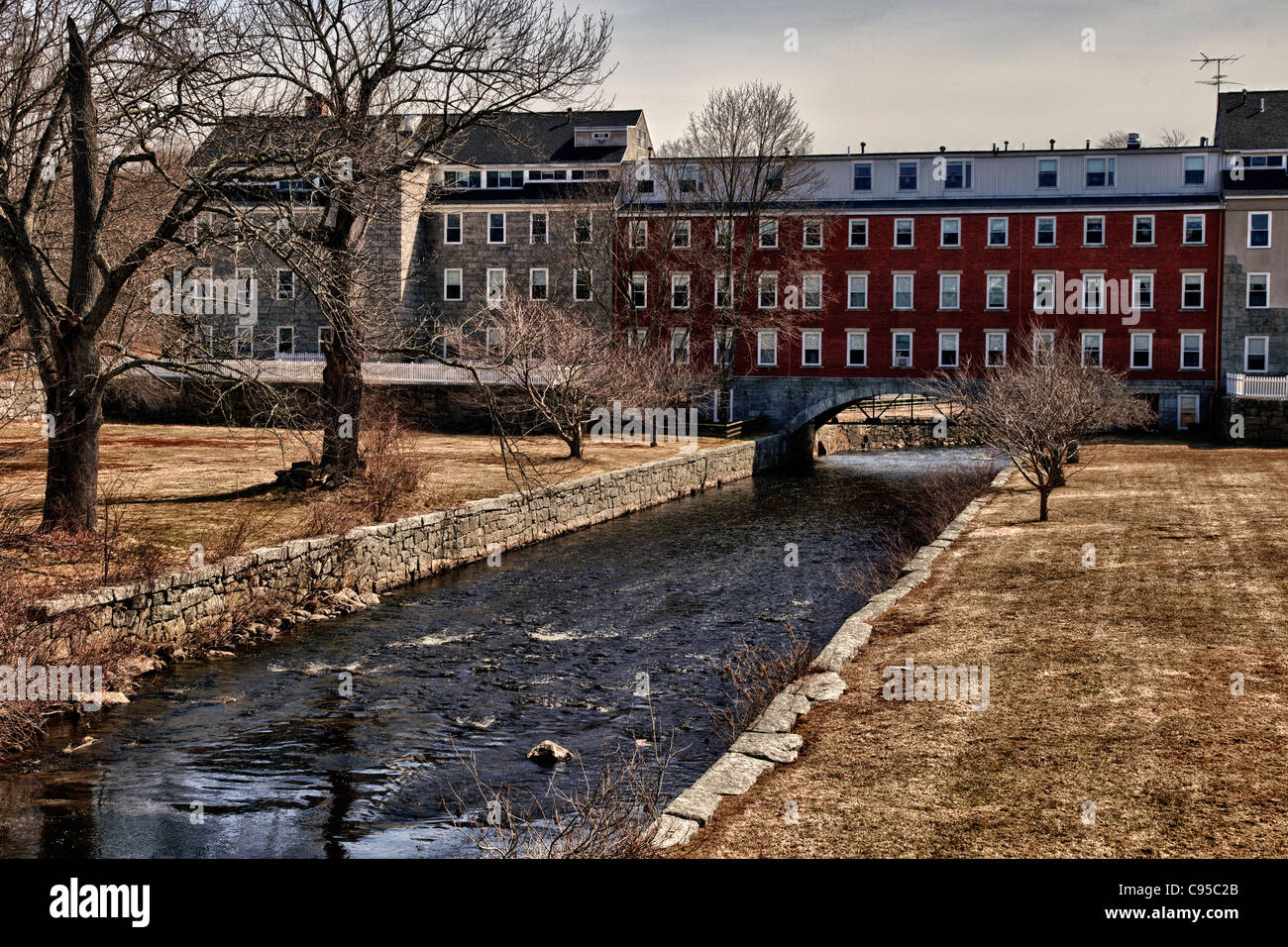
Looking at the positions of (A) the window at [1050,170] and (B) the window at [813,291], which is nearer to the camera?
(A) the window at [1050,170]

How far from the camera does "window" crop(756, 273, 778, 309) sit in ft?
188

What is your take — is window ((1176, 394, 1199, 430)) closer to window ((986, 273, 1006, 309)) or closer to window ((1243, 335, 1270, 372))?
window ((1243, 335, 1270, 372))

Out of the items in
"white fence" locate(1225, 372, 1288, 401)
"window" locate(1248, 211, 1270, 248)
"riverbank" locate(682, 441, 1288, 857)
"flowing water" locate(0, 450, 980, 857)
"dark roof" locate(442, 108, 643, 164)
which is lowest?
"flowing water" locate(0, 450, 980, 857)

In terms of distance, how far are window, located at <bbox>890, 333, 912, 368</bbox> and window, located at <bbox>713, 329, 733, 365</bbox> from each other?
7.70m

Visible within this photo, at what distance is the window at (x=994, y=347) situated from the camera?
183 feet

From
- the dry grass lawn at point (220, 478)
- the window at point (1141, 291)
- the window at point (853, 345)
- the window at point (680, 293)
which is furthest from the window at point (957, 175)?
the dry grass lawn at point (220, 478)

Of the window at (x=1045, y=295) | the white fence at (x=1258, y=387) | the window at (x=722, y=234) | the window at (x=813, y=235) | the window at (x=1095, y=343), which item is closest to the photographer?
the white fence at (x=1258, y=387)

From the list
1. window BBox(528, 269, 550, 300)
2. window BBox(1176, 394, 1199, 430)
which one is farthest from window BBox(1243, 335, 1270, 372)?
window BBox(528, 269, 550, 300)

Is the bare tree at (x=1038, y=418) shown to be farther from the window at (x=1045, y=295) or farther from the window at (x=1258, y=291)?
the window at (x=1258, y=291)

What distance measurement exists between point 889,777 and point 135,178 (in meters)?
17.2

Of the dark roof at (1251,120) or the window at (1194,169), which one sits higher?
the dark roof at (1251,120)

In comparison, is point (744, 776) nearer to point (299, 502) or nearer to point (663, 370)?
point (299, 502)

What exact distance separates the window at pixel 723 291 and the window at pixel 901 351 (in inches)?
321

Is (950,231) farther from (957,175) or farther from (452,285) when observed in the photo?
(452,285)
